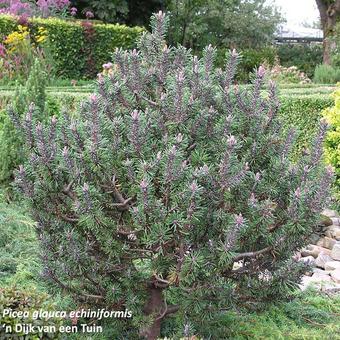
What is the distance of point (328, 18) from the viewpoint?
2380 cm

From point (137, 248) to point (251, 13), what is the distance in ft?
87.0

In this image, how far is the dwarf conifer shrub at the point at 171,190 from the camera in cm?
276

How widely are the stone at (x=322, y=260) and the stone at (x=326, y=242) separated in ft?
1.49

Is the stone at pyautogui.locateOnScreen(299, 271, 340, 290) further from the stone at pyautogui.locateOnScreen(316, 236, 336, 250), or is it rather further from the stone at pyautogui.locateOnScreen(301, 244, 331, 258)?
the stone at pyautogui.locateOnScreen(316, 236, 336, 250)

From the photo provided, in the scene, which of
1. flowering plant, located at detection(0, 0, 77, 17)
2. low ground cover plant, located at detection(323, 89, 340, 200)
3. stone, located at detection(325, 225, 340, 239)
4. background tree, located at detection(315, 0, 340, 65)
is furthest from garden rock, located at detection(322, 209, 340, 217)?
background tree, located at detection(315, 0, 340, 65)

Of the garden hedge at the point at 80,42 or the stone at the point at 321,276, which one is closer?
the stone at the point at 321,276

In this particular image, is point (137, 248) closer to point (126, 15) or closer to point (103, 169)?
point (103, 169)

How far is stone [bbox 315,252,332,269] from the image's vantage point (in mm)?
5504

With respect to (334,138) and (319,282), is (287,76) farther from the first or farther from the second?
(319,282)

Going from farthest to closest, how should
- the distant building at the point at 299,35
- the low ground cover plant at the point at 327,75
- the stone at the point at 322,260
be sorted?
the distant building at the point at 299,35 → the low ground cover plant at the point at 327,75 → the stone at the point at 322,260

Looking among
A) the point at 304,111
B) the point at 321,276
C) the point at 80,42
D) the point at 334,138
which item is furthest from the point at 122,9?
the point at 321,276

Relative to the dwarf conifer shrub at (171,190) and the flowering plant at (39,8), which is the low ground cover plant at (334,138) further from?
the flowering plant at (39,8)

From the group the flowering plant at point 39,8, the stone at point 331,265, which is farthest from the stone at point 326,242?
the flowering plant at point 39,8

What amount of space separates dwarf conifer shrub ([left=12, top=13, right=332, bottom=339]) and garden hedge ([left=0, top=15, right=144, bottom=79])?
13.4m
